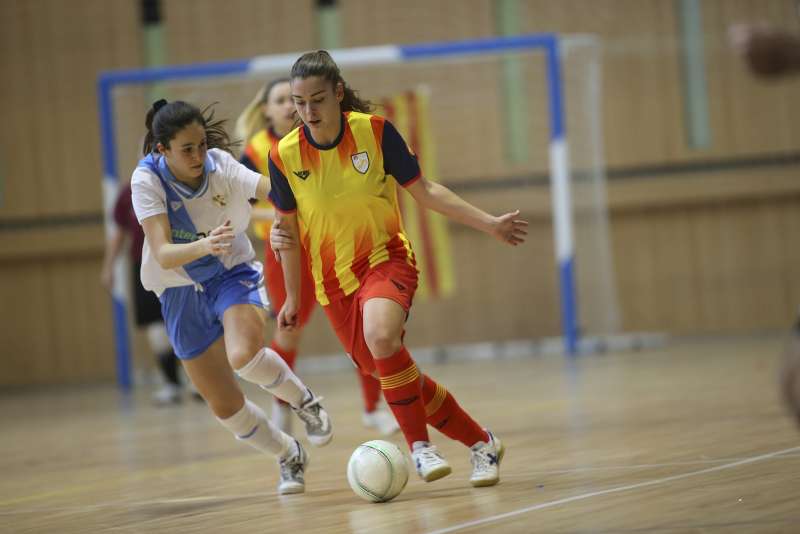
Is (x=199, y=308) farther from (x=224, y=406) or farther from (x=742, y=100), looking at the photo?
(x=742, y=100)

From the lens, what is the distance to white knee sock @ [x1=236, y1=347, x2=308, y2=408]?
3.99 meters

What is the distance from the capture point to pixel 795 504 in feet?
9.90

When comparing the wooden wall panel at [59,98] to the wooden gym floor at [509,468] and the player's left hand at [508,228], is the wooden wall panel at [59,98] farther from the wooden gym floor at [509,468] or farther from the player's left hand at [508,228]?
the player's left hand at [508,228]

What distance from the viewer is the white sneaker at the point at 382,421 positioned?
542cm

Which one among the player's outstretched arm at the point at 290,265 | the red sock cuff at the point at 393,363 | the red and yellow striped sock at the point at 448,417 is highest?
the player's outstretched arm at the point at 290,265

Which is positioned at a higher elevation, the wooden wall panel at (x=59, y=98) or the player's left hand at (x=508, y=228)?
the wooden wall panel at (x=59, y=98)

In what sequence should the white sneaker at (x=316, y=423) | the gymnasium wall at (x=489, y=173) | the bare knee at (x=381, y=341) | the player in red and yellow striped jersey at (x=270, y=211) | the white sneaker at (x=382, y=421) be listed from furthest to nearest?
the gymnasium wall at (x=489, y=173) < the white sneaker at (x=382, y=421) < the player in red and yellow striped jersey at (x=270, y=211) < the white sneaker at (x=316, y=423) < the bare knee at (x=381, y=341)

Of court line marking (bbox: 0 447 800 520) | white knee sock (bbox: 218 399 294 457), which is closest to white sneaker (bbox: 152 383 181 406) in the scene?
court line marking (bbox: 0 447 800 520)

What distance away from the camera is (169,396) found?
826cm

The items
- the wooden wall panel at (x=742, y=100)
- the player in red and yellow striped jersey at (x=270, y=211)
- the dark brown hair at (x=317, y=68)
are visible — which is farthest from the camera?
the wooden wall panel at (x=742, y=100)

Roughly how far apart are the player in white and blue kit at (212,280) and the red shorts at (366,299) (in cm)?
32

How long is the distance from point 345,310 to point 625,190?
7.48 meters

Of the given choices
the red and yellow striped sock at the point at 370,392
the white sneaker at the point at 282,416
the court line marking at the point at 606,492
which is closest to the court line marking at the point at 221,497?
the court line marking at the point at 606,492

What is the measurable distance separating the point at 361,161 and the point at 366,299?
0.46 metres
